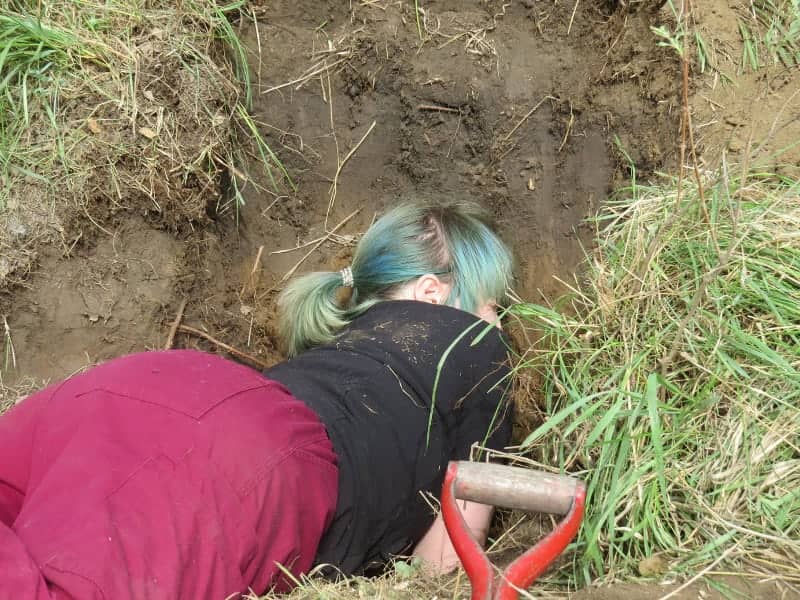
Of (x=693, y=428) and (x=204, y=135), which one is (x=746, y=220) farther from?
(x=204, y=135)

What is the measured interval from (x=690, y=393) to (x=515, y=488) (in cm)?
60

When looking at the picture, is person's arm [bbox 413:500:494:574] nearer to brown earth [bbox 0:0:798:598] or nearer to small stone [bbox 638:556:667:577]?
small stone [bbox 638:556:667:577]

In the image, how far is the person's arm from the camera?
6.67ft

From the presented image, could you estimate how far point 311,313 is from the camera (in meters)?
2.45

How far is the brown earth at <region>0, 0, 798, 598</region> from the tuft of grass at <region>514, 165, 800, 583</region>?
1.81 ft

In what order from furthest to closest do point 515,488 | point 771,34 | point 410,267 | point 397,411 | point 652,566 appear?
point 410,267
point 771,34
point 397,411
point 652,566
point 515,488

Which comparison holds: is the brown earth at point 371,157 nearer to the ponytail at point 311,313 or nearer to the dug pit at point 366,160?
the dug pit at point 366,160

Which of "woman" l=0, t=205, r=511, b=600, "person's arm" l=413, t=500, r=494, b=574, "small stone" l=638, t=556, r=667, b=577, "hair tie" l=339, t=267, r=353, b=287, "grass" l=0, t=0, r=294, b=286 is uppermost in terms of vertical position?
"grass" l=0, t=0, r=294, b=286

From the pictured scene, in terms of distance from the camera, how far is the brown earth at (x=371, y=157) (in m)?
2.51

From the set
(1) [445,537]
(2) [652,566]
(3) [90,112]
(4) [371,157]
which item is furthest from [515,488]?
(3) [90,112]

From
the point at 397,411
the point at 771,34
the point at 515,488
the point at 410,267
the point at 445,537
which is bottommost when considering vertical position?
the point at 445,537

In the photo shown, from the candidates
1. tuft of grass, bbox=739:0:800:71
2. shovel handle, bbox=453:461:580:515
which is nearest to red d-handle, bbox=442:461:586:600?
shovel handle, bbox=453:461:580:515

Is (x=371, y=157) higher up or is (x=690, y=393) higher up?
(x=371, y=157)

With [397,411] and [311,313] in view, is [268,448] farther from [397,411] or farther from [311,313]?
[311,313]
